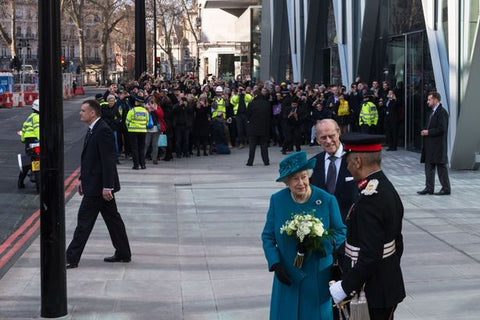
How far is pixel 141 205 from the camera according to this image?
13648mm

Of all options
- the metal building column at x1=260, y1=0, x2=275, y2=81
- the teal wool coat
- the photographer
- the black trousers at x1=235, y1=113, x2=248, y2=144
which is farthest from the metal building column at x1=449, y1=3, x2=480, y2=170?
the metal building column at x1=260, y1=0, x2=275, y2=81

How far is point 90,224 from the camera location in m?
9.07

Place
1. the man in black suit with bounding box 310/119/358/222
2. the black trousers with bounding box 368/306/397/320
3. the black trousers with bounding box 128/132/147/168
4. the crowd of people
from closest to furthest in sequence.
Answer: the black trousers with bounding box 368/306/397/320
the man in black suit with bounding box 310/119/358/222
the black trousers with bounding box 128/132/147/168
the crowd of people

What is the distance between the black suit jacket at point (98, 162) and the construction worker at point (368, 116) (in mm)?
13996

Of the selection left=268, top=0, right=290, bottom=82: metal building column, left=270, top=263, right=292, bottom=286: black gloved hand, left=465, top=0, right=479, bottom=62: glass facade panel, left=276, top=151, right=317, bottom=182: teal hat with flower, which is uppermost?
left=268, top=0, right=290, bottom=82: metal building column

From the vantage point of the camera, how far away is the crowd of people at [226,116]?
19.4 meters

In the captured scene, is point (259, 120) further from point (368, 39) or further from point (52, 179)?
point (52, 179)

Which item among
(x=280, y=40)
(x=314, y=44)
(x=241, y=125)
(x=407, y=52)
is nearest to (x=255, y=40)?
(x=280, y=40)

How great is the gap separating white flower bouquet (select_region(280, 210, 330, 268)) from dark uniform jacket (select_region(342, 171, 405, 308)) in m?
0.40

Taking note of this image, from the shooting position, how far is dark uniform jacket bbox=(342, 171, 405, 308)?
4.40m

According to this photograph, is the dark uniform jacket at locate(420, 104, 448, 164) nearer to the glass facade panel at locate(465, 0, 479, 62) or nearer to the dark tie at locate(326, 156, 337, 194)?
the glass facade panel at locate(465, 0, 479, 62)

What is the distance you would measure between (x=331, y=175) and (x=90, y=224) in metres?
3.43

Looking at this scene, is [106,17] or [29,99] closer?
[29,99]

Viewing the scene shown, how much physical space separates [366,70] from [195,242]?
17.5 m
